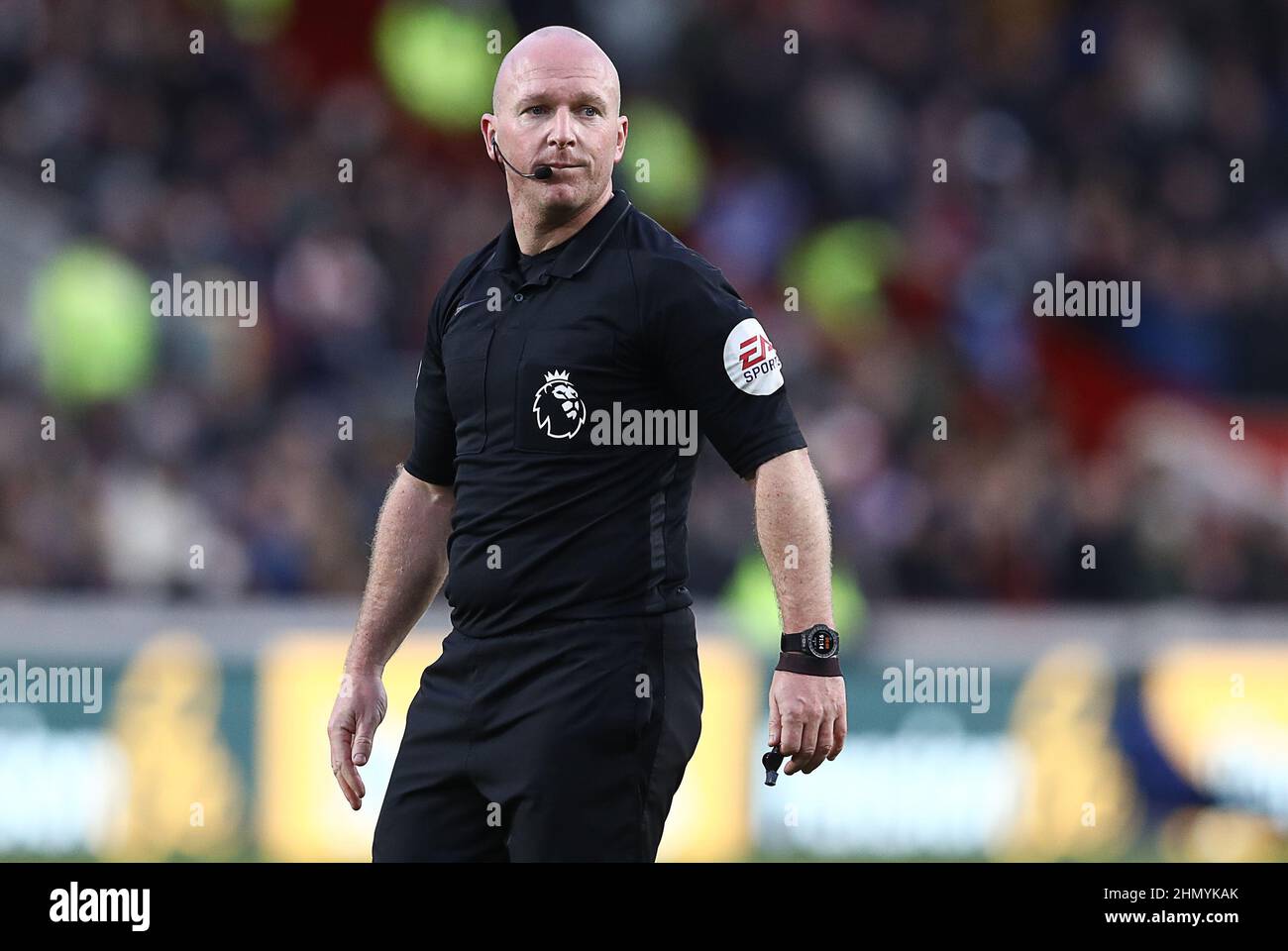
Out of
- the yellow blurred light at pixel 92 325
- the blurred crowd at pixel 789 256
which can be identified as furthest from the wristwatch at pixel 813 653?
the yellow blurred light at pixel 92 325

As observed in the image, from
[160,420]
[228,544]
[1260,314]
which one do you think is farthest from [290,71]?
[1260,314]

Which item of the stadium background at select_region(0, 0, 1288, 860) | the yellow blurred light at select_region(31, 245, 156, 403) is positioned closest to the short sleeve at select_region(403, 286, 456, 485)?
the stadium background at select_region(0, 0, 1288, 860)

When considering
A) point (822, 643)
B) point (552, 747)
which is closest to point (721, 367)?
point (822, 643)

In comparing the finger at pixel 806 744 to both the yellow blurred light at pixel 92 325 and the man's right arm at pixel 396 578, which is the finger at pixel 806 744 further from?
the yellow blurred light at pixel 92 325

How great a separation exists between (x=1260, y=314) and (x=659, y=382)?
837 cm

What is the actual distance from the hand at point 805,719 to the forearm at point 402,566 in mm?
1010

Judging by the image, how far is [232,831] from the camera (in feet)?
25.9

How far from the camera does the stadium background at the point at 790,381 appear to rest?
804 centimetres

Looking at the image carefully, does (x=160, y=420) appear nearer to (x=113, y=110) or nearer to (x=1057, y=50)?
(x=113, y=110)

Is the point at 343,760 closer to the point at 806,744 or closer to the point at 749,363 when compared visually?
the point at 806,744

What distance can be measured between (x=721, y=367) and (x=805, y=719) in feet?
2.34

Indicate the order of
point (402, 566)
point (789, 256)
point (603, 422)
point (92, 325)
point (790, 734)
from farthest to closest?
point (789, 256) < point (92, 325) < point (402, 566) < point (603, 422) < point (790, 734)

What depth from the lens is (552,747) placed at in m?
3.89

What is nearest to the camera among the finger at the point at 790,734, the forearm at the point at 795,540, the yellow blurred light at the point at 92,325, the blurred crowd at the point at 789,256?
the finger at the point at 790,734
